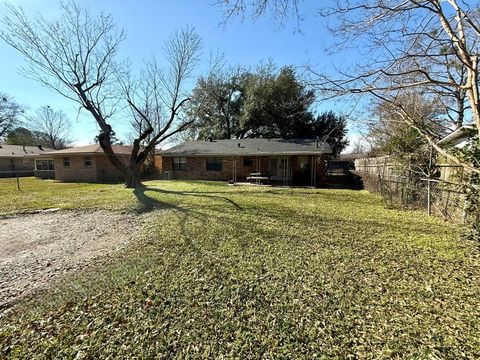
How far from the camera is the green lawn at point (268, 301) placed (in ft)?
7.52

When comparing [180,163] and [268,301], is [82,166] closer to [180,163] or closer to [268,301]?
[180,163]

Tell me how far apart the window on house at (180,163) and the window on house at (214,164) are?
2.25 m

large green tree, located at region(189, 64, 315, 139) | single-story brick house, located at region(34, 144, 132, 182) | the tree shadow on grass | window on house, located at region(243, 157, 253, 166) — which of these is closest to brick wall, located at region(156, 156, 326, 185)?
window on house, located at region(243, 157, 253, 166)

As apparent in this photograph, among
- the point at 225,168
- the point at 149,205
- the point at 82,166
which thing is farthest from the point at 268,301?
the point at 82,166

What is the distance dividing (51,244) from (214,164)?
47.7 feet

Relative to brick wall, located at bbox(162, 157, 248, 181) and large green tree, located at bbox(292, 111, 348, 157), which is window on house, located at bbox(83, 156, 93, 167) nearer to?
brick wall, located at bbox(162, 157, 248, 181)

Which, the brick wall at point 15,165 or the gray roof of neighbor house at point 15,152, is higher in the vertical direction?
the gray roof of neighbor house at point 15,152

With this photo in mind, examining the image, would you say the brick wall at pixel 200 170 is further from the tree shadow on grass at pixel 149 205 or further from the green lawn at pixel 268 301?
the green lawn at pixel 268 301

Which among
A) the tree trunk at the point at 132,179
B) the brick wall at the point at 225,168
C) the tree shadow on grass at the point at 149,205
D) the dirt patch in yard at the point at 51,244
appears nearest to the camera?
the dirt patch in yard at the point at 51,244

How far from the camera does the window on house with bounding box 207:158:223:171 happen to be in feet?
63.1

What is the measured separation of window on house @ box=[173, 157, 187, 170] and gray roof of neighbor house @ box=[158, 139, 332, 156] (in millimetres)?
787

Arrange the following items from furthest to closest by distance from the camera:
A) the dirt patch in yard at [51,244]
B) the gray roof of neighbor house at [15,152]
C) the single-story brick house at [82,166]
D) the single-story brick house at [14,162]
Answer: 1. the gray roof of neighbor house at [15,152]
2. the single-story brick house at [14,162]
3. the single-story brick house at [82,166]
4. the dirt patch in yard at [51,244]

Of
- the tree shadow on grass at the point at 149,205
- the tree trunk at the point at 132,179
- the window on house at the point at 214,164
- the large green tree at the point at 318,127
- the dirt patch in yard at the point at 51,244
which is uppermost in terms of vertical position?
the large green tree at the point at 318,127

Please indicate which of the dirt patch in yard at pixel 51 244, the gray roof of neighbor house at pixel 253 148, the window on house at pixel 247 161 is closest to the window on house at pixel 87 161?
the gray roof of neighbor house at pixel 253 148
